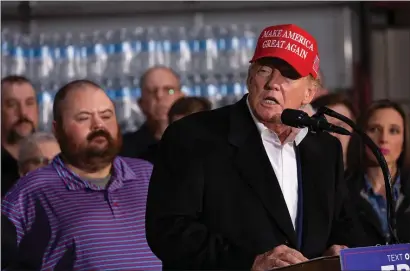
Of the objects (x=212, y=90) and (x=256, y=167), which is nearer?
(x=256, y=167)

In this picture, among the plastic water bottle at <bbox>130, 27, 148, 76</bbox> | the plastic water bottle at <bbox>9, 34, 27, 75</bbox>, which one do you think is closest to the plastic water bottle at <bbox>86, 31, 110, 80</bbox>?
the plastic water bottle at <bbox>130, 27, 148, 76</bbox>

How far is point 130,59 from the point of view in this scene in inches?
141

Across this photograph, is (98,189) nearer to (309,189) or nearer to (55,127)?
(55,127)

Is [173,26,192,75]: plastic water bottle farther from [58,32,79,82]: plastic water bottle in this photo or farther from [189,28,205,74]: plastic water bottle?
[58,32,79,82]: plastic water bottle

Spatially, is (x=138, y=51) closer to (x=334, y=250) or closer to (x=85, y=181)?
(x=85, y=181)

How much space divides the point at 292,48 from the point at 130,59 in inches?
36.3

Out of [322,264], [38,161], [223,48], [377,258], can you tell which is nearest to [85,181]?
[38,161]

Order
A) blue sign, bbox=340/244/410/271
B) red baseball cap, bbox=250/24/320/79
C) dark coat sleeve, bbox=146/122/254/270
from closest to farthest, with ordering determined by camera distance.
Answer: blue sign, bbox=340/244/410/271 < dark coat sleeve, bbox=146/122/254/270 < red baseball cap, bbox=250/24/320/79

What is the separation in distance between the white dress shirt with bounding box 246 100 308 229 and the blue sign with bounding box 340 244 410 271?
0.71 m

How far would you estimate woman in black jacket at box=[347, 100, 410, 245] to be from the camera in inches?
128

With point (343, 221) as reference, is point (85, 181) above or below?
above

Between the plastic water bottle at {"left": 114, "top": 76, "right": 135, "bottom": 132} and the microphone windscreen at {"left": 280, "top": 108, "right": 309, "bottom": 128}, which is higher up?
the plastic water bottle at {"left": 114, "top": 76, "right": 135, "bottom": 132}

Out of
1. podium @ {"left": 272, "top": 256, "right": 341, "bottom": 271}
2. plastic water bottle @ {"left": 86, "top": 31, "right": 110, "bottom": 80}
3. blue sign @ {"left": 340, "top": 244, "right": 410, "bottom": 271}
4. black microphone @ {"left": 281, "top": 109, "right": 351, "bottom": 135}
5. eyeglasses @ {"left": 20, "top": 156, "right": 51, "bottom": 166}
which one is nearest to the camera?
blue sign @ {"left": 340, "top": 244, "right": 410, "bottom": 271}

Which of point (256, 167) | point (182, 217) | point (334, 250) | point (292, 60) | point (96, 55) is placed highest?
point (96, 55)
